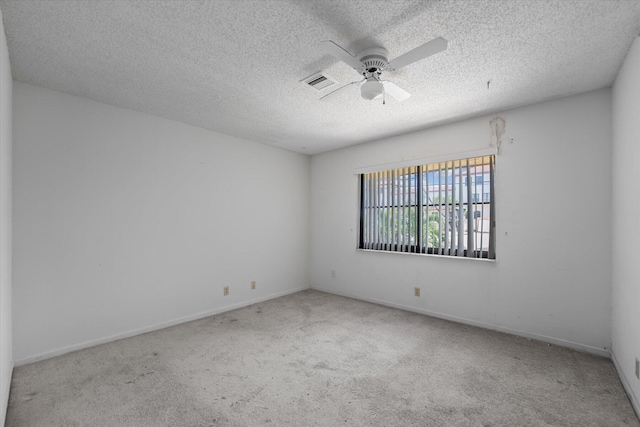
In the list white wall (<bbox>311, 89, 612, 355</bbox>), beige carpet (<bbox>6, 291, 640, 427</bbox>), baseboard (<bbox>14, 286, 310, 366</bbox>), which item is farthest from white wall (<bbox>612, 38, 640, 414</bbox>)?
baseboard (<bbox>14, 286, 310, 366</bbox>)

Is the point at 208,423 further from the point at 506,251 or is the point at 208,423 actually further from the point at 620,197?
the point at 620,197

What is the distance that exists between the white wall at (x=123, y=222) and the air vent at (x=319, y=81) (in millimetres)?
1962

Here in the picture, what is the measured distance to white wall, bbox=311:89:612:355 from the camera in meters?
2.73

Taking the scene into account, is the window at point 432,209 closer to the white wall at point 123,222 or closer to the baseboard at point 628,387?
the baseboard at point 628,387

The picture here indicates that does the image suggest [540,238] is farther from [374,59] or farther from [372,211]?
[374,59]

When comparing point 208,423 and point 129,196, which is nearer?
point 208,423

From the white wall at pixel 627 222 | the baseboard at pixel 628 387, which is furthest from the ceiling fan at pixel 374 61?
the baseboard at pixel 628 387

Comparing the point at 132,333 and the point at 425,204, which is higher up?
the point at 425,204

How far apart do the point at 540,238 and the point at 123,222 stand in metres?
4.45

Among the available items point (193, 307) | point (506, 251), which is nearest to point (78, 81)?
point (193, 307)

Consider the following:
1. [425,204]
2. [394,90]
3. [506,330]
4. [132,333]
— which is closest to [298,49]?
[394,90]

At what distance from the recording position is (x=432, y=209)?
3.90 m

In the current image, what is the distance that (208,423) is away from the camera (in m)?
1.81

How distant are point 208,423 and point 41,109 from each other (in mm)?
3062
